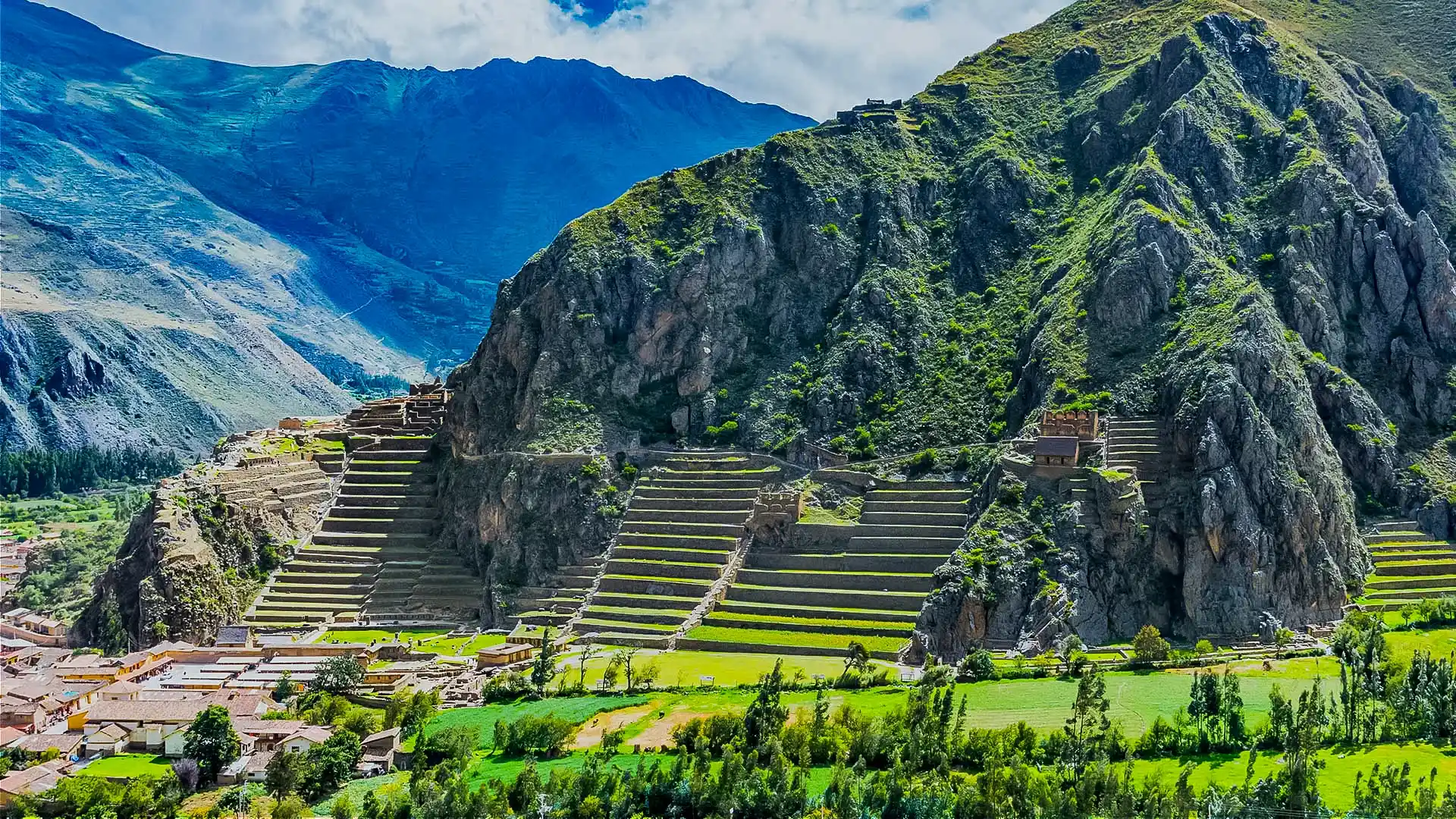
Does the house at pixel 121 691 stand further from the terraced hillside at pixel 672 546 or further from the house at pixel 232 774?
the terraced hillside at pixel 672 546

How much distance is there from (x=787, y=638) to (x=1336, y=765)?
4416cm

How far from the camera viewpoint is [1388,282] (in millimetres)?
130875

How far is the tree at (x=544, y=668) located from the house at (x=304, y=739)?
46.9 feet

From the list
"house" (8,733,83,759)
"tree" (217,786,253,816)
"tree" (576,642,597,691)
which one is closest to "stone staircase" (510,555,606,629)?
"tree" (576,642,597,691)

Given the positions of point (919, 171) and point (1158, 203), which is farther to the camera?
point (919, 171)

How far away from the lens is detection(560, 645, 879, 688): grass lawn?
97.2 meters

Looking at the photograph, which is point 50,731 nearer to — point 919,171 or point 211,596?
point 211,596

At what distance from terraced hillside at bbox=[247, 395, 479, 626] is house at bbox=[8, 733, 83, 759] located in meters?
36.0

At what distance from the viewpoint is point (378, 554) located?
449ft

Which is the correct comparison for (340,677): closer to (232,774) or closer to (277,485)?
(232,774)

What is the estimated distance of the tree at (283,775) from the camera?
78.0 meters

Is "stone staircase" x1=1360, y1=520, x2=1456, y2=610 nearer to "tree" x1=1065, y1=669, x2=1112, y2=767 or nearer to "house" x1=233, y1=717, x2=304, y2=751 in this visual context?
"tree" x1=1065, y1=669, x2=1112, y2=767

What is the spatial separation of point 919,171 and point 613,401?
45984mm

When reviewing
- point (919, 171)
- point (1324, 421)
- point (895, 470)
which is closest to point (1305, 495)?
point (1324, 421)
